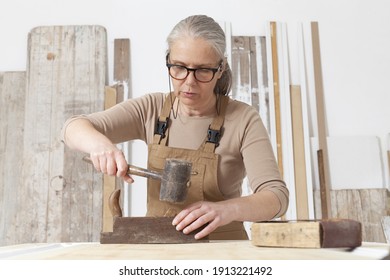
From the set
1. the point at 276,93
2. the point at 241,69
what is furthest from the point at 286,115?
the point at 241,69

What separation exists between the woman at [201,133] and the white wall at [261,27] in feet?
6.30

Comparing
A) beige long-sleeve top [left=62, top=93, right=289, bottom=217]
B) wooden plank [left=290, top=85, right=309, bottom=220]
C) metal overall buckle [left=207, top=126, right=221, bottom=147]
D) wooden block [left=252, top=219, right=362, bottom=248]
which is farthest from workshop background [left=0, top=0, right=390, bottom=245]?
wooden block [left=252, top=219, right=362, bottom=248]

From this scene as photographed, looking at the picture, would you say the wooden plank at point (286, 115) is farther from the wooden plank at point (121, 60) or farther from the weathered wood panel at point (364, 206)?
the wooden plank at point (121, 60)

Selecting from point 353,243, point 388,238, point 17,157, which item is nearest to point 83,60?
point 17,157

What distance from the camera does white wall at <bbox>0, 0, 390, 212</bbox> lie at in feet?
14.0

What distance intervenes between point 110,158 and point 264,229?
2.33ft

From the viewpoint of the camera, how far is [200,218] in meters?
1.74

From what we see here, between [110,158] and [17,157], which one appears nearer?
[110,158]

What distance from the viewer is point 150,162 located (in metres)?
2.35

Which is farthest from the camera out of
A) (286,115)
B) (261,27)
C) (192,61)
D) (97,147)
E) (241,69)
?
(261,27)

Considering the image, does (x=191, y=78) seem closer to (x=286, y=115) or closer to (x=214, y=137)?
(x=214, y=137)

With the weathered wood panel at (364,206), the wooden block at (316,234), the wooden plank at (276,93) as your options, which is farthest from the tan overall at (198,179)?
the weathered wood panel at (364,206)

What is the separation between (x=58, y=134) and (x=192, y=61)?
92.4 inches
